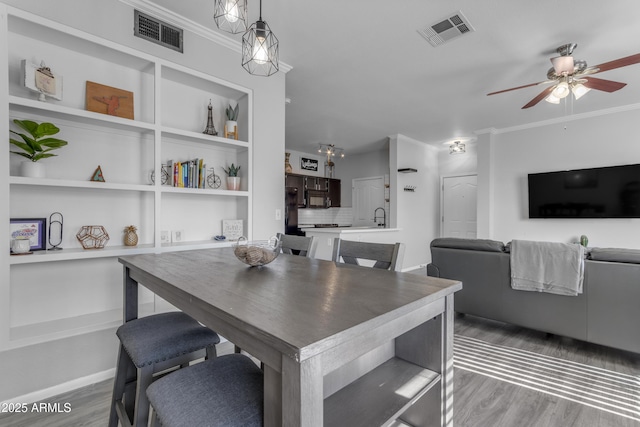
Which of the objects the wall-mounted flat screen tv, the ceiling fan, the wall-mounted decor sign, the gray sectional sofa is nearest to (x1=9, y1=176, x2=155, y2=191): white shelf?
the gray sectional sofa

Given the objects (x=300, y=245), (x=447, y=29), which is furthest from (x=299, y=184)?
(x=300, y=245)

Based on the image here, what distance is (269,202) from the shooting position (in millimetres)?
3010

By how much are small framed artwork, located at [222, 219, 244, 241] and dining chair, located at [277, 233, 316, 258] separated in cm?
88

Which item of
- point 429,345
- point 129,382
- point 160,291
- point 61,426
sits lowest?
point 61,426

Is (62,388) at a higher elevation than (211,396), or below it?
below

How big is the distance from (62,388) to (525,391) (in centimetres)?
304

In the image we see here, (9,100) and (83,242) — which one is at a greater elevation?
(9,100)

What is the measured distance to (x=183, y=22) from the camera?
2.42 meters

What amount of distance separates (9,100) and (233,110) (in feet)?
5.09

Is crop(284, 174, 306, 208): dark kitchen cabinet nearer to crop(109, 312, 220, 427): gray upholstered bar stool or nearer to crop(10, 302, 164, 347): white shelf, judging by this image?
crop(10, 302, 164, 347): white shelf

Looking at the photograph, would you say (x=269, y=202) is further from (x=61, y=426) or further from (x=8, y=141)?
(x=61, y=426)

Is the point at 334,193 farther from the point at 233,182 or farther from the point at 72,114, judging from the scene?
the point at 72,114

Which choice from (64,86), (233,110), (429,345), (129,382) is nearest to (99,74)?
(64,86)

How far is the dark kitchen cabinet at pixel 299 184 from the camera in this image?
645cm
